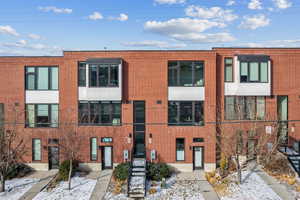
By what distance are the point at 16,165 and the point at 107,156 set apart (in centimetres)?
596

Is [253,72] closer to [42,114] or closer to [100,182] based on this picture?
[100,182]

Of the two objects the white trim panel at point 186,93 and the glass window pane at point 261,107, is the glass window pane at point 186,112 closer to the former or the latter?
the white trim panel at point 186,93

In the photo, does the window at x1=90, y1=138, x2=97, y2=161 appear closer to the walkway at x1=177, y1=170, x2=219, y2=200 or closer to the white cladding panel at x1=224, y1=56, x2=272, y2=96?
the walkway at x1=177, y1=170, x2=219, y2=200

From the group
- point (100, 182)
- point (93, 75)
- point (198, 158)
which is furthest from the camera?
point (198, 158)

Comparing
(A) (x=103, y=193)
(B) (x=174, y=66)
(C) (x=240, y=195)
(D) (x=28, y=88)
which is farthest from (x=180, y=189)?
(D) (x=28, y=88)

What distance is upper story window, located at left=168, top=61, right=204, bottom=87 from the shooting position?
16.1 meters

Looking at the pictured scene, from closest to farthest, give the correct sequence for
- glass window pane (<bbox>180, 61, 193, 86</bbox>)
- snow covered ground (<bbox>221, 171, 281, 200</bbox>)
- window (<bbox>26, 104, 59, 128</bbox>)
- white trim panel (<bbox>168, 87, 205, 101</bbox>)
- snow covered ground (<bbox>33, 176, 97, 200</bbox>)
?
snow covered ground (<bbox>221, 171, 281, 200</bbox>)
snow covered ground (<bbox>33, 176, 97, 200</bbox>)
white trim panel (<bbox>168, 87, 205, 101</bbox>)
glass window pane (<bbox>180, 61, 193, 86</bbox>)
window (<bbox>26, 104, 59, 128</bbox>)

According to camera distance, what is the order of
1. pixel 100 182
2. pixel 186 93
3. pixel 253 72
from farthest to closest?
pixel 253 72 < pixel 186 93 < pixel 100 182

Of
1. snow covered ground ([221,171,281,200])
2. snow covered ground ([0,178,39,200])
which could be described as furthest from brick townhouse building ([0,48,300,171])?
snow covered ground ([221,171,281,200])

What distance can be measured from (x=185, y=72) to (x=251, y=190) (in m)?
8.24

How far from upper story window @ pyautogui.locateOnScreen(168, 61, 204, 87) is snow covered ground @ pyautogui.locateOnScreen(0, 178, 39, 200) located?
10943mm

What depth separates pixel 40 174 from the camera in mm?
15992

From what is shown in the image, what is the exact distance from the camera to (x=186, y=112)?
1627 centimetres

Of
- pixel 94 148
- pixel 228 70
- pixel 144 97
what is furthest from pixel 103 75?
pixel 228 70
